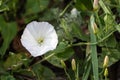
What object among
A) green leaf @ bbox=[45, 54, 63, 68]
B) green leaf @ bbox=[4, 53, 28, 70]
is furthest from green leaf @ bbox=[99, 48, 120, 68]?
green leaf @ bbox=[4, 53, 28, 70]

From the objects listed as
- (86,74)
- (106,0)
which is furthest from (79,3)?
(86,74)

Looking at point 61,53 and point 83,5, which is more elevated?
point 83,5

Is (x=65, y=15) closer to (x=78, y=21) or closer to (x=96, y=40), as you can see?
(x=78, y=21)

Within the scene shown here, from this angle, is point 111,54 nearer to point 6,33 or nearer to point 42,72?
point 42,72

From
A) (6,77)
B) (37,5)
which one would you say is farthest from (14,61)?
(37,5)

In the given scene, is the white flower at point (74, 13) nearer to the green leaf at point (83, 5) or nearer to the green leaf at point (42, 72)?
the green leaf at point (83, 5)
